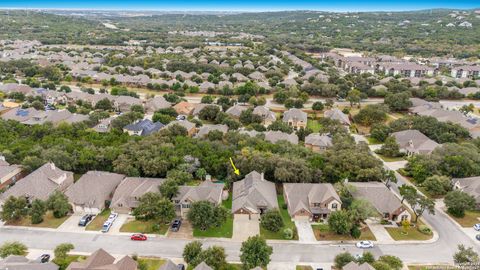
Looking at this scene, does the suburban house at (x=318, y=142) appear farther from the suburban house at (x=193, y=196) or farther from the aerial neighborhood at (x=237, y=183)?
the suburban house at (x=193, y=196)

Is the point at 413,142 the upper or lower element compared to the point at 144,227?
upper

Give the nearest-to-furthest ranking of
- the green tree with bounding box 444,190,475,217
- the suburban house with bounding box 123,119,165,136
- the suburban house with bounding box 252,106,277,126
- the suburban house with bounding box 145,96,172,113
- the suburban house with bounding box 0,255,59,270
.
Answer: the suburban house with bounding box 0,255,59,270
the green tree with bounding box 444,190,475,217
the suburban house with bounding box 123,119,165,136
the suburban house with bounding box 252,106,277,126
the suburban house with bounding box 145,96,172,113

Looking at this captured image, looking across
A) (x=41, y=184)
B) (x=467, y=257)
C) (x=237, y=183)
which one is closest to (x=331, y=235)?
(x=467, y=257)

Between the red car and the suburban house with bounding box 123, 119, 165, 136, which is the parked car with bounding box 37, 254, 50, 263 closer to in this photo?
the red car

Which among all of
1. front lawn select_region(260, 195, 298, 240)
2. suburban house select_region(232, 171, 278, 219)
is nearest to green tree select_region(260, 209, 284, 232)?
front lawn select_region(260, 195, 298, 240)

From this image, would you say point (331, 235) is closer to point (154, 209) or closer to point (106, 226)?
point (154, 209)
